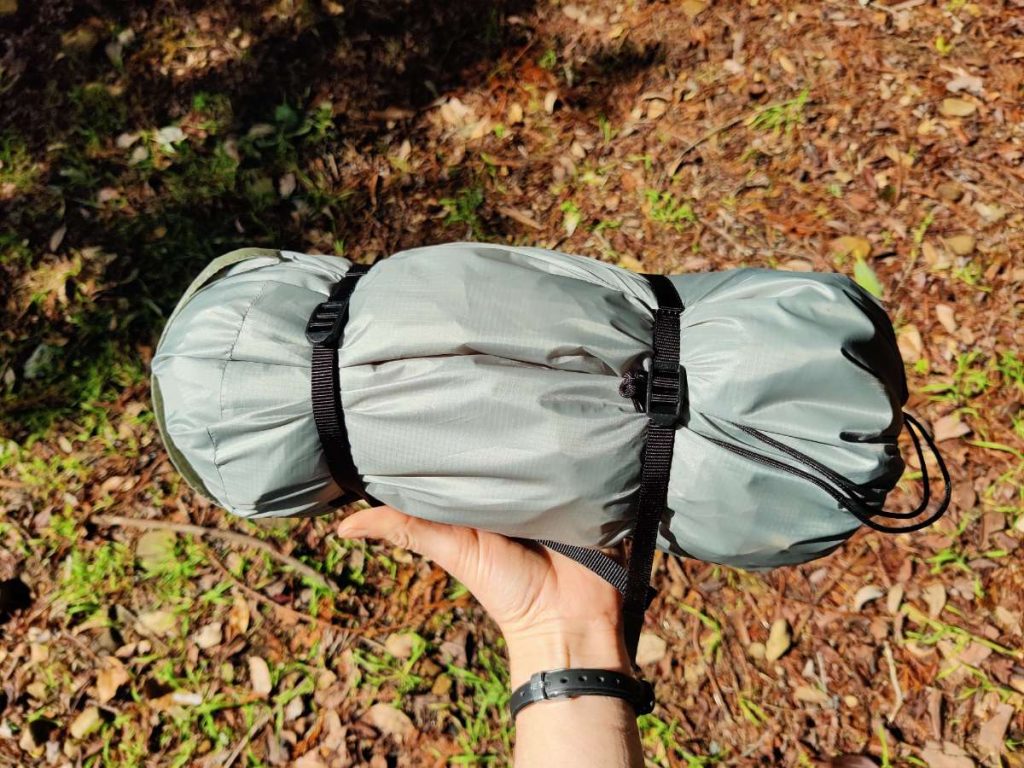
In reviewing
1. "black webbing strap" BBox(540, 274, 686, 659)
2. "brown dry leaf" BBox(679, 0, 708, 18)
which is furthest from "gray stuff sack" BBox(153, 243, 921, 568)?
"brown dry leaf" BBox(679, 0, 708, 18)

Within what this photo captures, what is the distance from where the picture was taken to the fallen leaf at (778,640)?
2615 millimetres

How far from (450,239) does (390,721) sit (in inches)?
82.5

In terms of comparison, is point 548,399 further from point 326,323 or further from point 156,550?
point 156,550

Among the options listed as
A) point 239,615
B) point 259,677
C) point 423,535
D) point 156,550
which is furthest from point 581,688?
point 156,550

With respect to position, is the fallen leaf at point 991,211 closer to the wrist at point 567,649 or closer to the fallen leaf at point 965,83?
the fallen leaf at point 965,83

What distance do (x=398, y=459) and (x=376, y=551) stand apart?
1.14 m

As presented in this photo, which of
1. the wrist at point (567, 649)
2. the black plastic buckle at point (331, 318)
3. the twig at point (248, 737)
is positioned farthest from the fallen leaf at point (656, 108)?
the twig at point (248, 737)

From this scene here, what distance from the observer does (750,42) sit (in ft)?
11.7

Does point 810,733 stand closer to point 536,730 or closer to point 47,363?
point 536,730

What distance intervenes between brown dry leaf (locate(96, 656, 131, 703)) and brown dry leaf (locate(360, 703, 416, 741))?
3.02ft

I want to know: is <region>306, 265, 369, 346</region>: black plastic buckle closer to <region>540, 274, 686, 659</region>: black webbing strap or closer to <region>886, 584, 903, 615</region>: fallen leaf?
<region>540, 274, 686, 659</region>: black webbing strap

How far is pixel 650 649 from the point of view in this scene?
2.68 meters

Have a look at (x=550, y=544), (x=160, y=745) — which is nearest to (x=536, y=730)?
(x=550, y=544)

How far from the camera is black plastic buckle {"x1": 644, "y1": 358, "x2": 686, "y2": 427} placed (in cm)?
171
